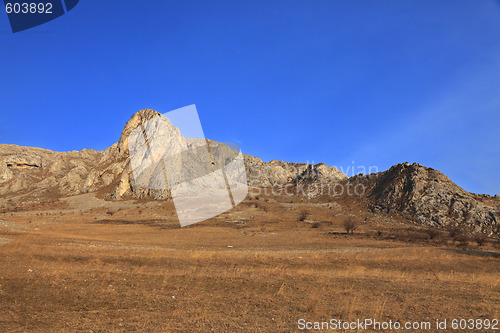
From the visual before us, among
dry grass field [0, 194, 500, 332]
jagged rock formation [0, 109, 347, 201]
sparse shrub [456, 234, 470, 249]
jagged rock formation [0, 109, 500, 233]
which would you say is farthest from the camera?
jagged rock formation [0, 109, 347, 201]

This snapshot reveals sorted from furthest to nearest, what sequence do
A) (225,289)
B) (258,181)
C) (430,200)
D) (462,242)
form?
(258,181), (430,200), (462,242), (225,289)

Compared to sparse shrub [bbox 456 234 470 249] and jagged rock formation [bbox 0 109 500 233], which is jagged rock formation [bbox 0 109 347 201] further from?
sparse shrub [bbox 456 234 470 249]

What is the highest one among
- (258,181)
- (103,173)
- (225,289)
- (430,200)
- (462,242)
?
(103,173)

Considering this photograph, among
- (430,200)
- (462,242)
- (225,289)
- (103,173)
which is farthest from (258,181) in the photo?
(225,289)

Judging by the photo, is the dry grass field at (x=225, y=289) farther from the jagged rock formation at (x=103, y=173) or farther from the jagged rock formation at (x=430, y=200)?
the jagged rock formation at (x=103, y=173)

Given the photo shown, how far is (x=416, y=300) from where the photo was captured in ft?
36.3

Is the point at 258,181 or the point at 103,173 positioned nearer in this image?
the point at 103,173

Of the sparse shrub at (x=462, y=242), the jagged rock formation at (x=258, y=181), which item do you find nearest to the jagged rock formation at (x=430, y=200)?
the jagged rock formation at (x=258, y=181)

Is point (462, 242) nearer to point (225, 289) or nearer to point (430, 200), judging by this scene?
point (430, 200)

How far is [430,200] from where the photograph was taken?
50.1 metres

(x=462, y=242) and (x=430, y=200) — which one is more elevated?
(x=430, y=200)

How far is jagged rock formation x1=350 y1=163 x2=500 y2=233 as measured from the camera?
43844 millimetres

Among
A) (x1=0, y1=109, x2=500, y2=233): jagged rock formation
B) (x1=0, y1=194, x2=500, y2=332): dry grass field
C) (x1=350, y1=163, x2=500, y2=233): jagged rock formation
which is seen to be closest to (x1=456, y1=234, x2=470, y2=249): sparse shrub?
(x1=0, y1=194, x2=500, y2=332): dry grass field

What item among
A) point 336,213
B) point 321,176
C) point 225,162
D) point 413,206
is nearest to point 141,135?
point 225,162
